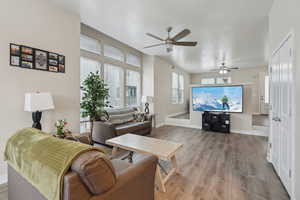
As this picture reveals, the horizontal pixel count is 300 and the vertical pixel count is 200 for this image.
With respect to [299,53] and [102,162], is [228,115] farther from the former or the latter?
[102,162]

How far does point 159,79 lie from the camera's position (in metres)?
6.21

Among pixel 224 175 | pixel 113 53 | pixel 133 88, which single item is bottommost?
pixel 224 175

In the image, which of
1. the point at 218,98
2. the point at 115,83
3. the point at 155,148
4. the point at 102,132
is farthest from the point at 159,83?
the point at 155,148

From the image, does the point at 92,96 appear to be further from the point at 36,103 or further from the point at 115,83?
the point at 115,83

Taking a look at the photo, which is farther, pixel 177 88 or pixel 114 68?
pixel 177 88

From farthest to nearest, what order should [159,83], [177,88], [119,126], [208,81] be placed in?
[208,81], [177,88], [159,83], [119,126]

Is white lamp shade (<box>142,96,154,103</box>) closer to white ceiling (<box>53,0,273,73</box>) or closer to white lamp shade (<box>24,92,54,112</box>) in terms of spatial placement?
white ceiling (<box>53,0,273,73</box>)

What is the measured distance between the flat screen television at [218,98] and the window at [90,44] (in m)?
3.77

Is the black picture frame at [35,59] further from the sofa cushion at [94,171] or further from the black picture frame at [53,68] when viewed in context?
the sofa cushion at [94,171]

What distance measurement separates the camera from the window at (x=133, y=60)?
544 centimetres

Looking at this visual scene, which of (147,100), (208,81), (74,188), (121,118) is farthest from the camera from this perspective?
(208,81)

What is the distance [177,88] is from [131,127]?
5.21 metres

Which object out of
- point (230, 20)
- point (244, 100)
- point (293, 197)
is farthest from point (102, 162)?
point (244, 100)

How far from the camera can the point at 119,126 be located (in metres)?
3.79
